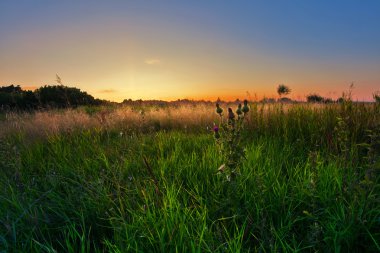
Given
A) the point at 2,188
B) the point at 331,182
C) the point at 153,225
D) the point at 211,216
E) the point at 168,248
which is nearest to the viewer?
the point at 168,248

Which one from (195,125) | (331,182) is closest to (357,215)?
(331,182)

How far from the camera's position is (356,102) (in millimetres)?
5387

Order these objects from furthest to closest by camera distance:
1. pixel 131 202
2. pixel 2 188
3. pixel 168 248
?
pixel 2 188
pixel 131 202
pixel 168 248

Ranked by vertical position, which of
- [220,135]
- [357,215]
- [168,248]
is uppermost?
[220,135]

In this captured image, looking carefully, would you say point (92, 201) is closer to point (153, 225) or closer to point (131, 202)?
point (131, 202)

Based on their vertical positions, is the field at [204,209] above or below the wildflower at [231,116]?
below

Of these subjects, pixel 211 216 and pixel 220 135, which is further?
pixel 220 135

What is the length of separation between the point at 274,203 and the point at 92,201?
56.5 inches

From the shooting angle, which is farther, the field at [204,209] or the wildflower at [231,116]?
the wildflower at [231,116]

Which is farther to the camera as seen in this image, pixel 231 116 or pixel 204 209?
pixel 231 116

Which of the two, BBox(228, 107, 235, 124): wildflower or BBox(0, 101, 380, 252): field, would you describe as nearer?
BBox(0, 101, 380, 252): field

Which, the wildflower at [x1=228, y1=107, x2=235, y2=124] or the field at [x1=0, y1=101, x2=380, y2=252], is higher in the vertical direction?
the wildflower at [x1=228, y1=107, x2=235, y2=124]

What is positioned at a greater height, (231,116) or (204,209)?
(231,116)

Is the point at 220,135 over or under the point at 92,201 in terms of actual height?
over
